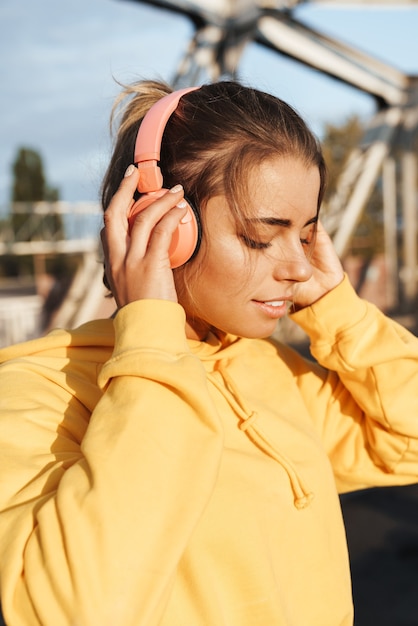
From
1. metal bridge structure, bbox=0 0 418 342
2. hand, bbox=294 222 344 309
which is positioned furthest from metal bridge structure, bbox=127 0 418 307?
hand, bbox=294 222 344 309

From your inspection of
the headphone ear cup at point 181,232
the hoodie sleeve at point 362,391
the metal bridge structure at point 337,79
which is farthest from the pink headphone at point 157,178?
the metal bridge structure at point 337,79

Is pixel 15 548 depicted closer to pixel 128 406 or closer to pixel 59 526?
pixel 59 526

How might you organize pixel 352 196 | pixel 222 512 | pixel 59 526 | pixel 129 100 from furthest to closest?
pixel 352 196 < pixel 129 100 < pixel 222 512 < pixel 59 526

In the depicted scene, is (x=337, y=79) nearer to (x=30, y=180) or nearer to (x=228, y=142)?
(x=228, y=142)

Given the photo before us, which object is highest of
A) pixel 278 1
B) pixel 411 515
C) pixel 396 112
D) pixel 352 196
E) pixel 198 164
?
pixel 278 1

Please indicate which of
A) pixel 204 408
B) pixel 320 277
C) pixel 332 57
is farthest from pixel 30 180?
pixel 204 408

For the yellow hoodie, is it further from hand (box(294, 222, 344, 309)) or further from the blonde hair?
the blonde hair

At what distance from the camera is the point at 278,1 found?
4520 millimetres

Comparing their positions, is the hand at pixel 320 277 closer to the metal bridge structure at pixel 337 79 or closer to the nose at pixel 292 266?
the nose at pixel 292 266

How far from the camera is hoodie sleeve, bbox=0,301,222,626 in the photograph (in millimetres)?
661

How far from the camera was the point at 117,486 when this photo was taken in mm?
695

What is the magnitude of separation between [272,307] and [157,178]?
0.25 m

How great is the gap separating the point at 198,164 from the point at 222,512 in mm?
483

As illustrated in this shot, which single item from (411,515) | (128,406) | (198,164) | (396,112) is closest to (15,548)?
(128,406)
